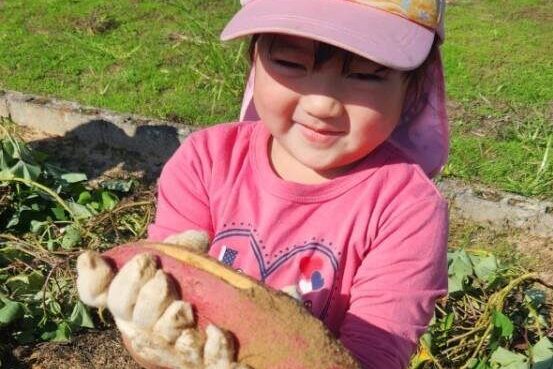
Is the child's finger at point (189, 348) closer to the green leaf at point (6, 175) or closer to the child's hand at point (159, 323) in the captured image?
the child's hand at point (159, 323)

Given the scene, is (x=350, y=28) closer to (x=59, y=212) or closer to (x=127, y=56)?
(x=59, y=212)

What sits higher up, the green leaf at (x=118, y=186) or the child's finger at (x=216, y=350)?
the child's finger at (x=216, y=350)

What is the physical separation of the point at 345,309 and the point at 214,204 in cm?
38

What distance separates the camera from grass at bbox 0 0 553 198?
4.95m

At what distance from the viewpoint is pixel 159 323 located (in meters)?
1.28

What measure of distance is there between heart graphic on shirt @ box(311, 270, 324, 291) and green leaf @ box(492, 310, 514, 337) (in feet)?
5.12

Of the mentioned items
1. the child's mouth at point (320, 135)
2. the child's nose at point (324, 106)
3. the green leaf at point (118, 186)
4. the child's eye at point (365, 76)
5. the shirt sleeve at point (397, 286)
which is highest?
the child's eye at point (365, 76)

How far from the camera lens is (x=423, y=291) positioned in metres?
1.67

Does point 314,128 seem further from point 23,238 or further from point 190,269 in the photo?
point 23,238

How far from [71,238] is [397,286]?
263 cm

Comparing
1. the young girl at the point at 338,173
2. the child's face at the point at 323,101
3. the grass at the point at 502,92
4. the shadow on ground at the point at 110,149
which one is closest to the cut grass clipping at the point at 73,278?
the shadow on ground at the point at 110,149

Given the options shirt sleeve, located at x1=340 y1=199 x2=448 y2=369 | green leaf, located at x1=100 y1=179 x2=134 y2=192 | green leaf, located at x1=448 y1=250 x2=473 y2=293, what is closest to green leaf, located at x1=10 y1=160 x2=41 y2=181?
green leaf, located at x1=100 y1=179 x2=134 y2=192

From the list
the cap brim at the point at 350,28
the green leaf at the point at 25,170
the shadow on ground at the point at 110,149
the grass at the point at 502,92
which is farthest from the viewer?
the shadow on ground at the point at 110,149

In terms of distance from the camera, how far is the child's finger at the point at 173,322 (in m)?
1.28
